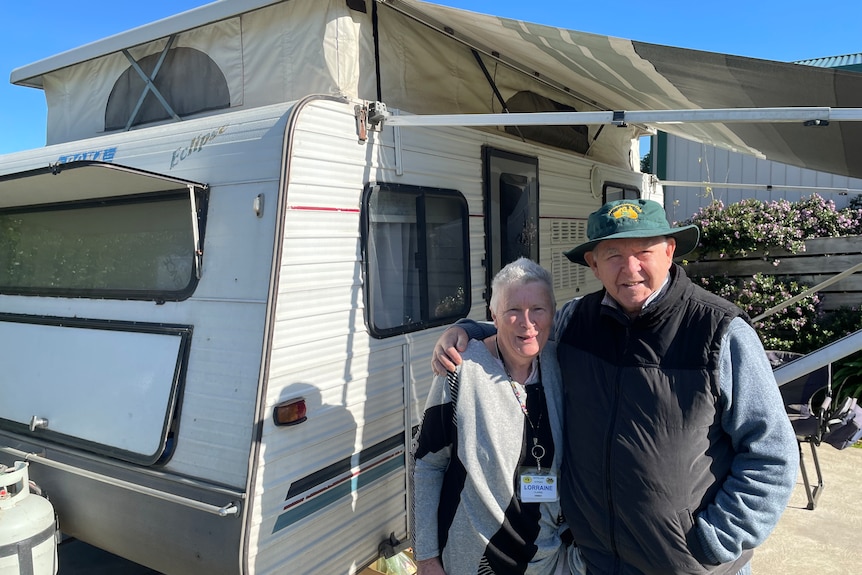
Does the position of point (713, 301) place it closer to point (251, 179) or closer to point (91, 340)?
point (251, 179)

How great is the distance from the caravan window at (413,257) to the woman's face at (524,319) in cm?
96

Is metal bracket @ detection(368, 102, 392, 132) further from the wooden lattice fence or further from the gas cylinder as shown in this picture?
the wooden lattice fence

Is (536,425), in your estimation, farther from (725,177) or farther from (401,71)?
(725,177)

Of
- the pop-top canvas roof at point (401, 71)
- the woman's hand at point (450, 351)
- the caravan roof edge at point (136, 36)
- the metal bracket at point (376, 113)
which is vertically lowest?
Result: the woman's hand at point (450, 351)

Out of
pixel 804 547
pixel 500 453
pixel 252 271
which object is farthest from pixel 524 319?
pixel 804 547

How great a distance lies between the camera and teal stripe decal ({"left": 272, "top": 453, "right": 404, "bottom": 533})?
7.45 feet

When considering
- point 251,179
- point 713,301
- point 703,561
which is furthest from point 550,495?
point 251,179

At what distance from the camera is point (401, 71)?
329 cm

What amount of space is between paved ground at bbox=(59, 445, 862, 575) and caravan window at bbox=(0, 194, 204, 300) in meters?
1.61

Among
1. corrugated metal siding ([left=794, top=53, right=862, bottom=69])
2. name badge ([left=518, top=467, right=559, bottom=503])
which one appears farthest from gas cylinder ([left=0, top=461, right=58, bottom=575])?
corrugated metal siding ([left=794, top=53, right=862, bottom=69])

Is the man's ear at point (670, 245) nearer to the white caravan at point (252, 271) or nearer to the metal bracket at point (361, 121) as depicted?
the white caravan at point (252, 271)

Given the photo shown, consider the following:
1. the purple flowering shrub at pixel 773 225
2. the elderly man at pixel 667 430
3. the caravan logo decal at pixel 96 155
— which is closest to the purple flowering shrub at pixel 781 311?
the purple flowering shrub at pixel 773 225

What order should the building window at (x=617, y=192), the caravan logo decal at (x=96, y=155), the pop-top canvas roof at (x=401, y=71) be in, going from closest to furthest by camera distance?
the pop-top canvas roof at (x=401, y=71)
the caravan logo decal at (x=96, y=155)
the building window at (x=617, y=192)

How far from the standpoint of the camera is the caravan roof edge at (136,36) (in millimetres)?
3051
